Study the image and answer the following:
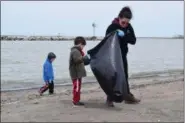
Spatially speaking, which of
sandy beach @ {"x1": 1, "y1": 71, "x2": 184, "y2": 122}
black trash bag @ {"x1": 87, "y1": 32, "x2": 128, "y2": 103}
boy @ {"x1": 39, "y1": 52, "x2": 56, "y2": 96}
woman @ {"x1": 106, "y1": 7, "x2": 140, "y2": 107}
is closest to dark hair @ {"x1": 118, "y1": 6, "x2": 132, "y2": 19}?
woman @ {"x1": 106, "y1": 7, "x2": 140, "y2": 107}

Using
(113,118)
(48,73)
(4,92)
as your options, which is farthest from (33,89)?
(113,118)

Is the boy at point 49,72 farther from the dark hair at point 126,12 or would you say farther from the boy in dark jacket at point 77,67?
the dark hair at point 126,12

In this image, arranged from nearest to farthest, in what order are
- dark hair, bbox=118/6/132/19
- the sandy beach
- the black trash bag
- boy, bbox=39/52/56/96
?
the sandy beach
the black trash bag
dark hair, bbox=118/6/132/19
boy, bbox=39/52/56/96

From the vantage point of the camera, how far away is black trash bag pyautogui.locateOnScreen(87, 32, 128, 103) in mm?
8523

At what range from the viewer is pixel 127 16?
9.07 meters

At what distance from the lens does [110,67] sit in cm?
861

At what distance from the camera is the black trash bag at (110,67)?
8523 millimetres

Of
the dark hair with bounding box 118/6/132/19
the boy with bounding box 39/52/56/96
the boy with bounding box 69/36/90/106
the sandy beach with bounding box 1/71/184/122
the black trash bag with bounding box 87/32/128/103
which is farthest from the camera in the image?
the boy with bounding box 39/52/56/96

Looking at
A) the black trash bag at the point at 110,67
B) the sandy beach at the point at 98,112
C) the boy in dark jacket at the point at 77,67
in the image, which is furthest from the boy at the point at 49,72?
A: the black trash bag at the point at 110,67

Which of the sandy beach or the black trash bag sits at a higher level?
the black trash bag

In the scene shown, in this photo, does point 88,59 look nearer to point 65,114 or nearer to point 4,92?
point 65,114

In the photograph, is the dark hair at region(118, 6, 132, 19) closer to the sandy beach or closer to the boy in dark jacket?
the boy in dark jacket

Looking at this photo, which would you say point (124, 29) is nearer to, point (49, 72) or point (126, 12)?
point (126, 12)

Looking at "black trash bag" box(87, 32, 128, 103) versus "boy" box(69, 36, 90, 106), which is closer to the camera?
"black trash bag" box(87, 32, 128, 103)
